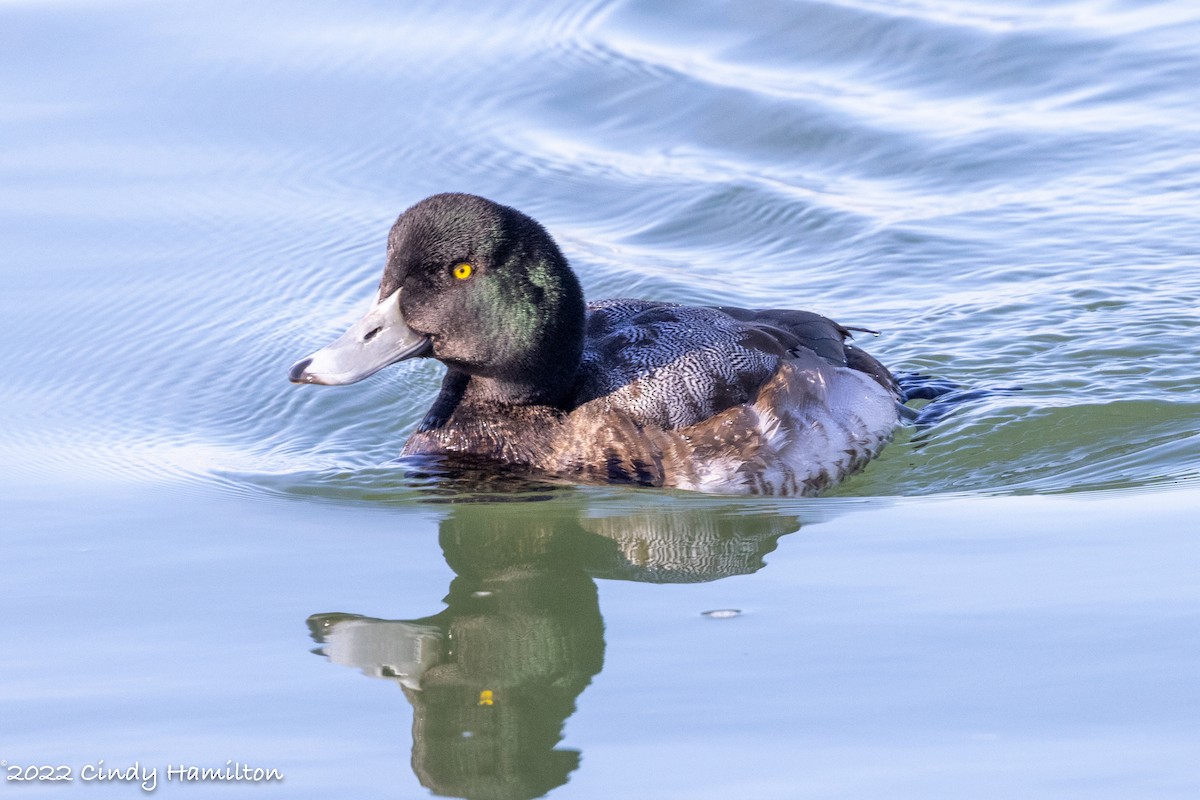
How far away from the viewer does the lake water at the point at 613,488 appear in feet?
15.5

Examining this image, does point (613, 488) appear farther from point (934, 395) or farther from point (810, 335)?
point (934, 395)

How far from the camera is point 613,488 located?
6.90 meters

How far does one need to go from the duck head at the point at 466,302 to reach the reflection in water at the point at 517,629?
736 mm

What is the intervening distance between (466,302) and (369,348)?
18.7 inches

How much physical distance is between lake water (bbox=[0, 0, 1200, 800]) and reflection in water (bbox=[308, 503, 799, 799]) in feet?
0.06

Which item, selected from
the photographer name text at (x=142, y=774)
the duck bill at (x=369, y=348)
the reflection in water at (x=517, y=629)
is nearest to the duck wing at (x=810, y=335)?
the reflection in water at (x=517, y=629)

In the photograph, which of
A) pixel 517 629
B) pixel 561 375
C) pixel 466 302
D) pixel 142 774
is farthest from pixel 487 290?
pixel 142 774

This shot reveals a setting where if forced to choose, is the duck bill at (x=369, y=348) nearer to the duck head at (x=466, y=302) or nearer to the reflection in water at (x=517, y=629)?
the duck head at (x=466, y=302)

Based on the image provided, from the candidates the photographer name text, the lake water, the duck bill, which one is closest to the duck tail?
the lake water

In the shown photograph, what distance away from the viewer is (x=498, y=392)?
23.5 feet

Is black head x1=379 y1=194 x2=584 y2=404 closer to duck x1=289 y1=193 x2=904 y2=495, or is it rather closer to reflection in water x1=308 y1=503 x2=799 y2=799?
duck x1=289 y1=193 x2=904 y2=495

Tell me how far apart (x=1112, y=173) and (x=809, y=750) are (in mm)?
7990

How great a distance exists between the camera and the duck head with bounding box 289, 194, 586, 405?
22.2ft

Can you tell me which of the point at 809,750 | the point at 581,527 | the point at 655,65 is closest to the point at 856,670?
the point at 809,750
